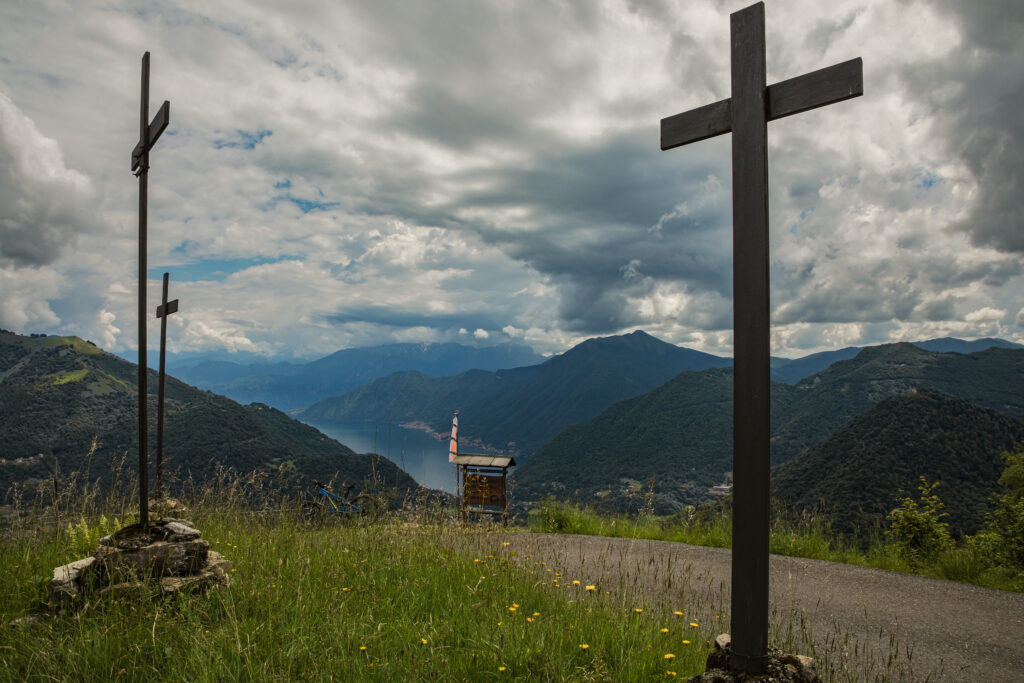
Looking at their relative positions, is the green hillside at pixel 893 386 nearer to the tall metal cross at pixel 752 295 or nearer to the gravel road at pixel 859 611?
the gravel road at pixel 859 611

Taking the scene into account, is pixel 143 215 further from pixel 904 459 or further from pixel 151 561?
pixel 904 459

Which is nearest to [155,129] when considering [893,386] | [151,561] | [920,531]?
[151,561]

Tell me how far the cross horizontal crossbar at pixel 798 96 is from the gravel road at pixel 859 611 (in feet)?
9.83

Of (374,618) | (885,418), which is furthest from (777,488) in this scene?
(374,618)

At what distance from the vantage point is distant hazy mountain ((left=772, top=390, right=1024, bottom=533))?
91.9 feet

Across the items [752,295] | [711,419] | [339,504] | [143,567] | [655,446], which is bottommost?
[655,446]

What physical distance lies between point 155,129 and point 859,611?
8069 millimetres

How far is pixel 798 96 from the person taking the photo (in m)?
3.04

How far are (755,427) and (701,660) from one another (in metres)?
1.82

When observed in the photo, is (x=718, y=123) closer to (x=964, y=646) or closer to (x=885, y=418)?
(x=964, y=646)

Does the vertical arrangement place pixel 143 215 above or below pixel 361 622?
above

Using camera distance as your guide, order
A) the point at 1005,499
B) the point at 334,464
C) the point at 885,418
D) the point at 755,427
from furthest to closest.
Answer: the point at 885,418, the point at 334,464, the point at 1005,499, the point at 755,427

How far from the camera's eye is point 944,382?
7888 centimetres

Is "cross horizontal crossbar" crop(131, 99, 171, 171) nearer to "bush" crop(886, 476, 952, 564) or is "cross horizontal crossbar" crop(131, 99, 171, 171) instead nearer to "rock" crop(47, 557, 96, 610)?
"rock" crop(47, 557, 96, 610)
